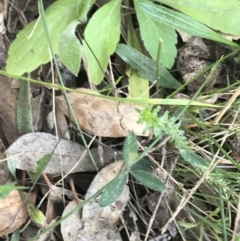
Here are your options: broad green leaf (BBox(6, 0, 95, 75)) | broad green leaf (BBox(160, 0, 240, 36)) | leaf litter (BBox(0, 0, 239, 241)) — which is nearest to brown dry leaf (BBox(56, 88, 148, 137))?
leaf litter (BBox(0, 0, 239, 241))

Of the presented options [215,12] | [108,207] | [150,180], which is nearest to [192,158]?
[150,180]

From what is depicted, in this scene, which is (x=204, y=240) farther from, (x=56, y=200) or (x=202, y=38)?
(x=202, y=38)

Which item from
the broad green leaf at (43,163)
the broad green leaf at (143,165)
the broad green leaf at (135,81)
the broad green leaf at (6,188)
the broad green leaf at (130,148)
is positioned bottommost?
the broad green leaf at (6,188)

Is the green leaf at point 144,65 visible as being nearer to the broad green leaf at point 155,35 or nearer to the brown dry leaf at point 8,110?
the broad green leaf at point 155,35

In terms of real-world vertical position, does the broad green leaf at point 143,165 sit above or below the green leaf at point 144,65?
below

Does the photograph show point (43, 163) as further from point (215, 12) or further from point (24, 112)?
point (215, 12)

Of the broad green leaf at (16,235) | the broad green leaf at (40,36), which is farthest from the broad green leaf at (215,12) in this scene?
the broad green leaf at (16,235)
